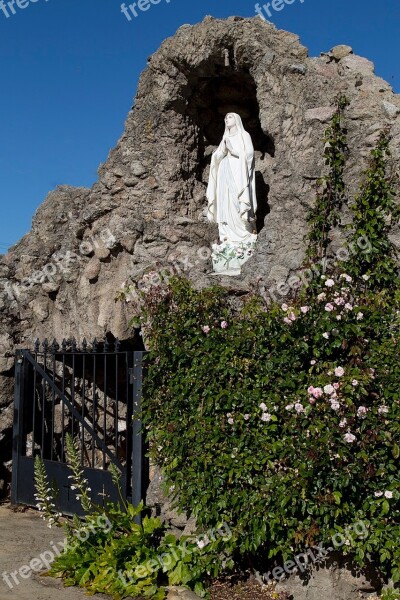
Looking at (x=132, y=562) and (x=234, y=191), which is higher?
(x=234, y=191)

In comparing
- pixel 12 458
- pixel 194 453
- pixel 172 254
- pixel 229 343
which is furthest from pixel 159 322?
pixel 12 458

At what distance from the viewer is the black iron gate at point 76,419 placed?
218 inches

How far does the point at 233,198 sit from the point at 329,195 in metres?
1.38

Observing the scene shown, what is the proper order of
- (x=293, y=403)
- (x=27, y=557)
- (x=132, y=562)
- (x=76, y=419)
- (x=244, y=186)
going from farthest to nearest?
1. (x=76, y=419)
2. (x=244, y=186)
3. (x=27, y=557)
4. (x=132, y=562)
5. (x=293, y=403)

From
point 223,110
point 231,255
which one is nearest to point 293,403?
point 231,255

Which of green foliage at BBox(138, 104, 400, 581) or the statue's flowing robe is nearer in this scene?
green foliage at BBox(138, 104, 400, 581)

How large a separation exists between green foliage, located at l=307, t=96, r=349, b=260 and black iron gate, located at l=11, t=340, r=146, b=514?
6.05 ft

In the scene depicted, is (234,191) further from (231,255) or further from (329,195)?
(329,195)

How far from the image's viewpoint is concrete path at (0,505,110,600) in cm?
429

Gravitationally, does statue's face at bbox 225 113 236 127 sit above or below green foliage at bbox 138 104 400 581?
above

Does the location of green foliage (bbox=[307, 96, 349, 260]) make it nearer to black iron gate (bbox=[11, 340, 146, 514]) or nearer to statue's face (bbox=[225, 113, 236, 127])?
statue's face (bbox=[225, 113, 236, 127])

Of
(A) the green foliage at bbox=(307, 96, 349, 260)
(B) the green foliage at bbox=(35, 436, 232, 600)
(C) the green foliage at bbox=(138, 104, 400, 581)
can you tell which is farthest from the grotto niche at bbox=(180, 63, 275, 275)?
(B) the green foliage at bbox=(35, 436, 232, 600)

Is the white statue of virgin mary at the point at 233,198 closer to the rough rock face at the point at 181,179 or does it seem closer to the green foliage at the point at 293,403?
the rough rock face at the point at 181,179

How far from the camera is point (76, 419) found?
7.11 m
